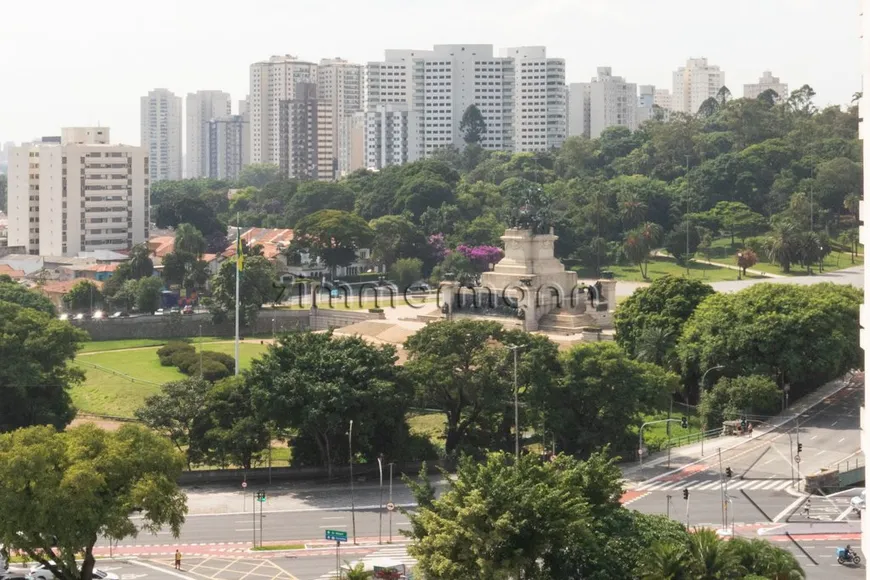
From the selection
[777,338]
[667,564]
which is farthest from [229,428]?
[667,564]

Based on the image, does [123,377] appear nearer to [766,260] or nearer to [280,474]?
[280,474]

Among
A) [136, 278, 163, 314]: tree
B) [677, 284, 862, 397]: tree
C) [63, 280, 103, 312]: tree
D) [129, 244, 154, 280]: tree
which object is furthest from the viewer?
[129, 244, 154, 280]: tree

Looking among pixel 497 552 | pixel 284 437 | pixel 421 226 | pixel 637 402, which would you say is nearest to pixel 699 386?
pixel 637 402

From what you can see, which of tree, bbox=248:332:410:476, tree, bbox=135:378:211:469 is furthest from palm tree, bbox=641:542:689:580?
tree, bbox=135:378:211:469

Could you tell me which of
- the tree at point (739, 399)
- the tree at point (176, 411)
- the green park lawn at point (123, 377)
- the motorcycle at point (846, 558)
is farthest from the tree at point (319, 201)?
the motorcycle at point (846, 558)

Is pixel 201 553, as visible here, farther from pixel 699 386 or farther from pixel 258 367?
pixel 699 386

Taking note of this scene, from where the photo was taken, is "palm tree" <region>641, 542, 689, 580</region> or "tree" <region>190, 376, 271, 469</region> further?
"tree" <region>190, 376, 271, 469</region>

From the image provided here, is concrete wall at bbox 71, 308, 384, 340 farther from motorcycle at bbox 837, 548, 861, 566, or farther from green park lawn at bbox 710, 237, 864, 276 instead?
motorcycle at bbox 837, 548, 861, 566
